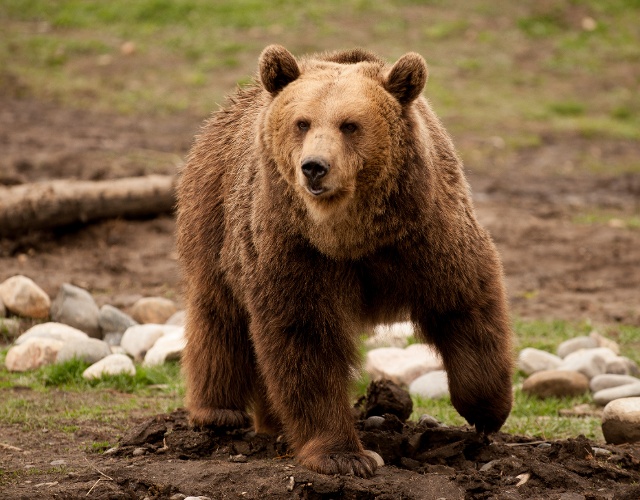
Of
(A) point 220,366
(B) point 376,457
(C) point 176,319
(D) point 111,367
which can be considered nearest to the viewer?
(B) point 376,457

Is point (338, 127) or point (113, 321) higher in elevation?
point (338, 127)

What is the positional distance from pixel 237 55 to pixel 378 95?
48.7 feet

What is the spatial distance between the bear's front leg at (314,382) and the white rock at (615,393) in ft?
8.26

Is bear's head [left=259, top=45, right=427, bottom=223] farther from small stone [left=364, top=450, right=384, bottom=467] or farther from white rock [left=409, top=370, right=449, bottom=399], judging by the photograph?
white rock [left=409, top=370, right=449, bottom=399]

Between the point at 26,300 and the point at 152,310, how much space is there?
42.2 inches

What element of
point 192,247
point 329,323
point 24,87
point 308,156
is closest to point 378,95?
point 308,156

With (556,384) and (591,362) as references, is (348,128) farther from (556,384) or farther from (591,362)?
(591,362)

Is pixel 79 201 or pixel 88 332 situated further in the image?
pixel 79 201

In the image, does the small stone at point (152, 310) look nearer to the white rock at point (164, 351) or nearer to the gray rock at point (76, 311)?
the gray rock at point (76, 311)

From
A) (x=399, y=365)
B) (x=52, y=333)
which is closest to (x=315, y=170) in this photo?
(x=399, y=365)

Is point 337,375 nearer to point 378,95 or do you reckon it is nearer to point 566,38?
point 378,95

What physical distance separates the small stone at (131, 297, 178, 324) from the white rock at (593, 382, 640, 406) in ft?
12.3

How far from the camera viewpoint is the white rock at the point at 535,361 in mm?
7910

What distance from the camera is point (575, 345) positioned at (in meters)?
8.24
